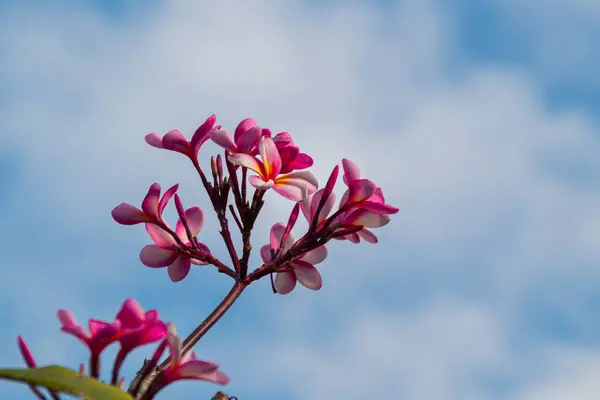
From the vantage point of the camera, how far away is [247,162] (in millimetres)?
2158

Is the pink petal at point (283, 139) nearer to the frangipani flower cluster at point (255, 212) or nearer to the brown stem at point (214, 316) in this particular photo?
the frangipani flower cluster at point (255, 212)

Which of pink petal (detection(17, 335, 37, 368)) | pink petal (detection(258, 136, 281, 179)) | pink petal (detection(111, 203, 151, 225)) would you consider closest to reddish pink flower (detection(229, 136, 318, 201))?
pink petal (detection(258, 136, 281, 179))

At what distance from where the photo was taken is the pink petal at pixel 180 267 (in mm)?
2430

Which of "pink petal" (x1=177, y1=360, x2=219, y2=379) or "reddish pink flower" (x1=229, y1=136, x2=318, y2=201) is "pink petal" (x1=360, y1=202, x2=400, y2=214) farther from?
"pink petal" (x1=177, y1=360, x2=219, y2=379)

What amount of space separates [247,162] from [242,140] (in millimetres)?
96

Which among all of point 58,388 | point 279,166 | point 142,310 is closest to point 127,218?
point 279,166

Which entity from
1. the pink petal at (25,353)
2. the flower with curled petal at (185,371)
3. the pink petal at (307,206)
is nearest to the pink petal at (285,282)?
the pink petal at (307,206)

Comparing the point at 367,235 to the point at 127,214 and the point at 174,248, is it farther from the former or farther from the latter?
the point at 127,214

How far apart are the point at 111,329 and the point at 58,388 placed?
24 centimetres

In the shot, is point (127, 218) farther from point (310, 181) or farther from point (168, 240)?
point (310, 181)

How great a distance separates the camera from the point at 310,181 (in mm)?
2291

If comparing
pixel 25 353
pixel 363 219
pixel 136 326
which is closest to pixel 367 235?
pixel 363 219

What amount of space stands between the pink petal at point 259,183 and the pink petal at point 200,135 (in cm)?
25

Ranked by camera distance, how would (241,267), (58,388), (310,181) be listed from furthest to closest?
1. (310,181)
2. (241,267)
3. (58,388)
